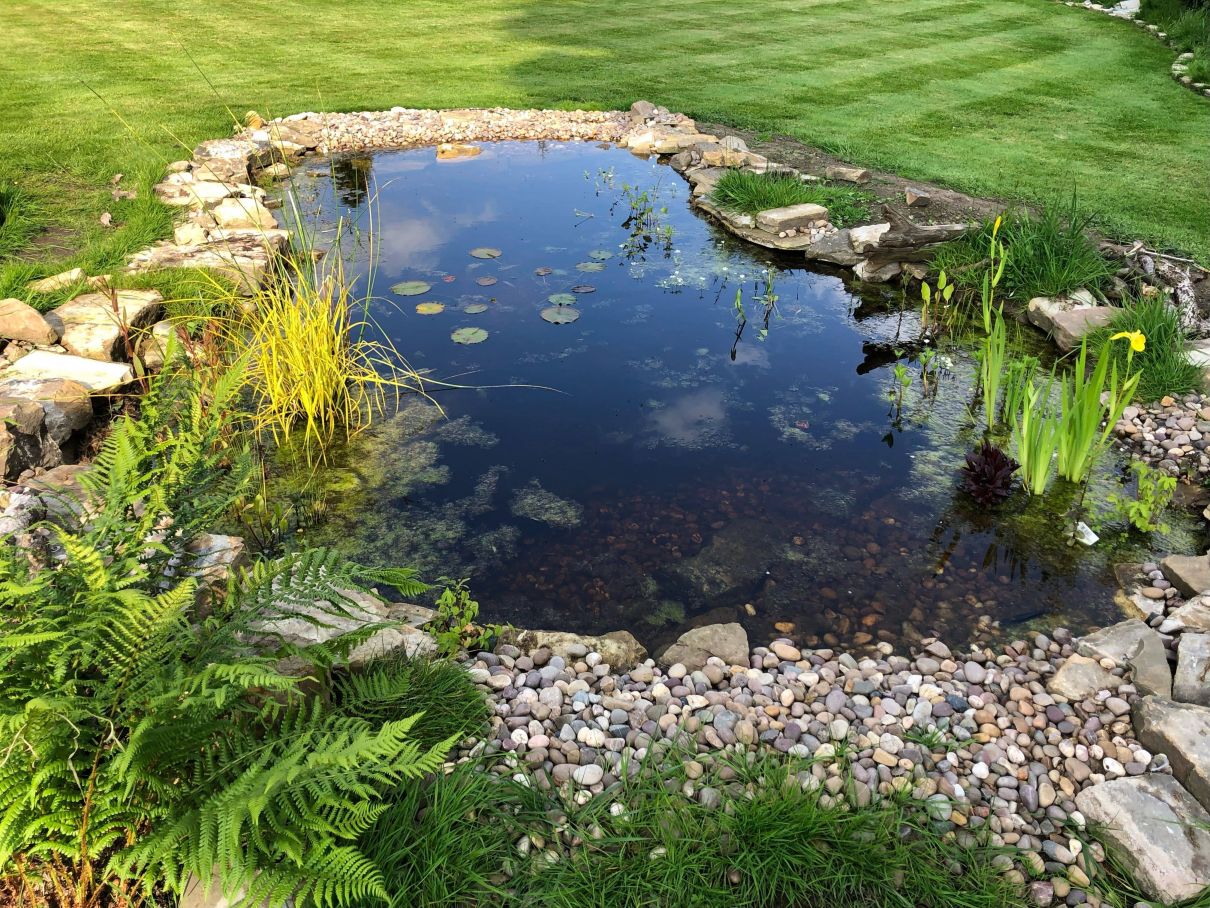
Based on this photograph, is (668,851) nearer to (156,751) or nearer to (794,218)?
(156,751)

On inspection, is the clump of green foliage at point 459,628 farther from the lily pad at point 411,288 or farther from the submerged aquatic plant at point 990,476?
the lily pad at point 411,288

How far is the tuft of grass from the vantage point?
4.44 meters

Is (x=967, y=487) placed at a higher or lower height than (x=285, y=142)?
lower

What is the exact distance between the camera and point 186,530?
233 cm

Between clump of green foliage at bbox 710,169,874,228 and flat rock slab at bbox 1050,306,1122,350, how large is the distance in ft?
6.04

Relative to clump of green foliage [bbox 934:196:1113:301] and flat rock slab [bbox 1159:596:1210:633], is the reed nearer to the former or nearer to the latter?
flat rock slab [bbox 1159:596:1210:633]

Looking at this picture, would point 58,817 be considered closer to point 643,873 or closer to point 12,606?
point 12,606

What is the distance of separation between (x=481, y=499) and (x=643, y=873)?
6.32 ft

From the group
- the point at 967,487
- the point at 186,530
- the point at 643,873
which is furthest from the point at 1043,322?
the point at 186,530

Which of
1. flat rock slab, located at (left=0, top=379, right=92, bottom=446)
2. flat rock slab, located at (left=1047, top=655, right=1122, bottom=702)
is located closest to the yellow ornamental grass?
flat rock slab, located at (left=0, top=379, right=92, bottom=446)

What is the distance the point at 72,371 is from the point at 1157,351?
5.48 meters

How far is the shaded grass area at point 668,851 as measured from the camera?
205 cm

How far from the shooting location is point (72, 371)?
12.8 feet

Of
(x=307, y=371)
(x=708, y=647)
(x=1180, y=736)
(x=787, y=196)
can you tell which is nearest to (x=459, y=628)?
(x=708, y=647)
